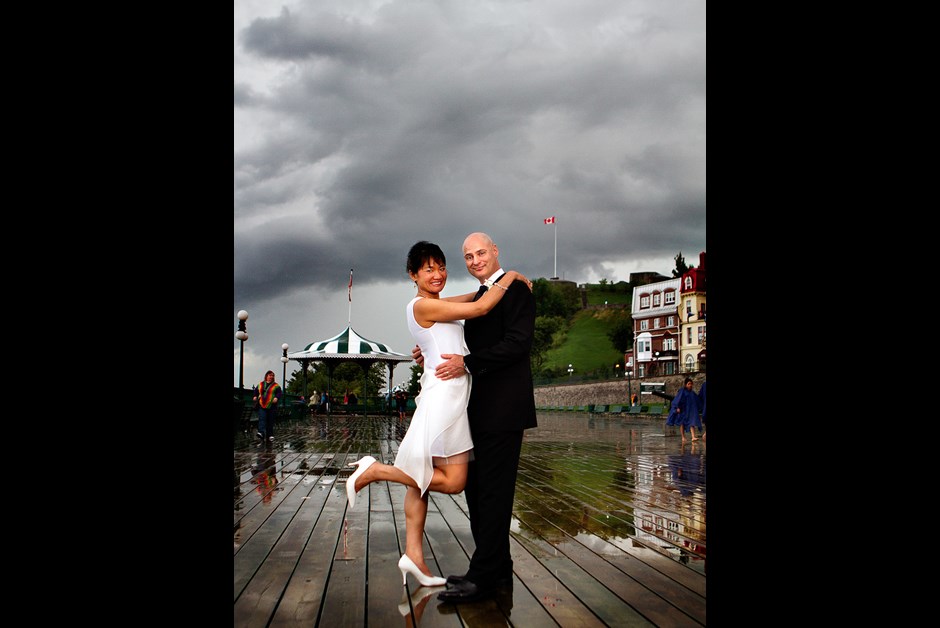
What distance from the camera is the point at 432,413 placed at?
375 centimetres

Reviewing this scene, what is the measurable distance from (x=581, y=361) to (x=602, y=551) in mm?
118011

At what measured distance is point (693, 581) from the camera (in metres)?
3.93

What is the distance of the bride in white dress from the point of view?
12.3 ft

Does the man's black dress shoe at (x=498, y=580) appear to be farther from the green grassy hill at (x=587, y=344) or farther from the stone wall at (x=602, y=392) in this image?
the green grassy hill at (x=587, y=344)

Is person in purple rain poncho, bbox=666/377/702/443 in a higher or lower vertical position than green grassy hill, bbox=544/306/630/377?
lower

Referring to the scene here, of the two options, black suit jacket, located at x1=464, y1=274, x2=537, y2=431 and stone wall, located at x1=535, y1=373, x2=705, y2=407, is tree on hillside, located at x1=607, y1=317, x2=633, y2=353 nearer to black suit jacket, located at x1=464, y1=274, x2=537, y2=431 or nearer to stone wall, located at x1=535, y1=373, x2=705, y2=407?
stone wall, located at x1=535, y1=373, x2=705, y2=407

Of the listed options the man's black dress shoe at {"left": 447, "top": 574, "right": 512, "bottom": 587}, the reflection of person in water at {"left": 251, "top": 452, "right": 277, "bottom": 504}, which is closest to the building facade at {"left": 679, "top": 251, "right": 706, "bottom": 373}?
the reflection of person in water at {"left": 251, "top": 452, "right": 277, "bottom": 504}

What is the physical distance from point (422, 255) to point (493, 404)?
796mm

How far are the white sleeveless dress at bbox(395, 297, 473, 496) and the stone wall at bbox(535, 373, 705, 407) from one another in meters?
47.3
